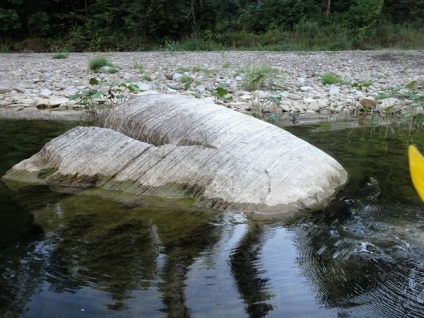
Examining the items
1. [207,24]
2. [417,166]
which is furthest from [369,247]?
[207,24]

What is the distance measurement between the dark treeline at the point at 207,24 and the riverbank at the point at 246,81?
5508 mm

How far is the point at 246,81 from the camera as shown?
9539 millimetres

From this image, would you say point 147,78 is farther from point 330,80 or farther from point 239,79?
point 330,80

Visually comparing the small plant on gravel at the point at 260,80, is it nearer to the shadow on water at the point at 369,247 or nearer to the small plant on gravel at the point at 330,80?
the small plant on gravel at the point at 330,80

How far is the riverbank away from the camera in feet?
27.0

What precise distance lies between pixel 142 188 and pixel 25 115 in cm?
499

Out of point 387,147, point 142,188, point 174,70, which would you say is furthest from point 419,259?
point 174,70

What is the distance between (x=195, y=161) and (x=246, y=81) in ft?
19.8

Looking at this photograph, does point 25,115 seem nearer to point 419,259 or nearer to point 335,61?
point 419,259

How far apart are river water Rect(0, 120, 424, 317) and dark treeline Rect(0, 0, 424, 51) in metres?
15.5

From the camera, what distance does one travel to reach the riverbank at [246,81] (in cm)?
824

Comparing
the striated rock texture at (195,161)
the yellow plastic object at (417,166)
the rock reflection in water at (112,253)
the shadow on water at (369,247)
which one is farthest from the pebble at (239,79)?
the yellow plastic object at (417,166)

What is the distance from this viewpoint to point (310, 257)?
2.73m

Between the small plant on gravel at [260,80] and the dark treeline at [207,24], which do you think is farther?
the dark treeline at [207,24]
